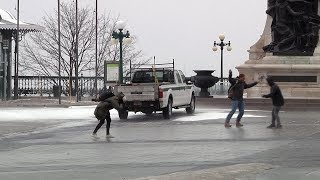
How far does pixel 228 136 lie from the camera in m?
16.7

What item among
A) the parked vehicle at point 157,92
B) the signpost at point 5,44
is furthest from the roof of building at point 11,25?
the parked vehicle at point 157,92

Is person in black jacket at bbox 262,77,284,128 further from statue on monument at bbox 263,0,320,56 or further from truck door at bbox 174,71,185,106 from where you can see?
statue on monument at bbox 263,0,320,56

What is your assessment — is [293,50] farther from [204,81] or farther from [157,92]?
[157,92]

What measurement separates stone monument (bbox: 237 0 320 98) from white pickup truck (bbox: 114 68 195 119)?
6197mm

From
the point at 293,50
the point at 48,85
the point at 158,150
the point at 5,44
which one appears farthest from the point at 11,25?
the point at 158,150

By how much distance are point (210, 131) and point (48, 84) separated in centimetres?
3267

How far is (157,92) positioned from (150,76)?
297 centimetres

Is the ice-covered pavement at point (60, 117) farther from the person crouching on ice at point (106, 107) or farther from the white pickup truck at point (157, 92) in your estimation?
the person crouching on ice at point (106, 107)

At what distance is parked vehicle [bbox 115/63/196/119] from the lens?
908 inches

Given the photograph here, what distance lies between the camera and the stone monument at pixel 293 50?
30609 mm

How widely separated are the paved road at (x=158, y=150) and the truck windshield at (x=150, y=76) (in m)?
4.62

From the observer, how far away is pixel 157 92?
23.0 m

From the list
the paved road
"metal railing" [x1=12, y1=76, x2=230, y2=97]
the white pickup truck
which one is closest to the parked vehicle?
the white pickup truck

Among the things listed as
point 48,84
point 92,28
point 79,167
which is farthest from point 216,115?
point 92,28
